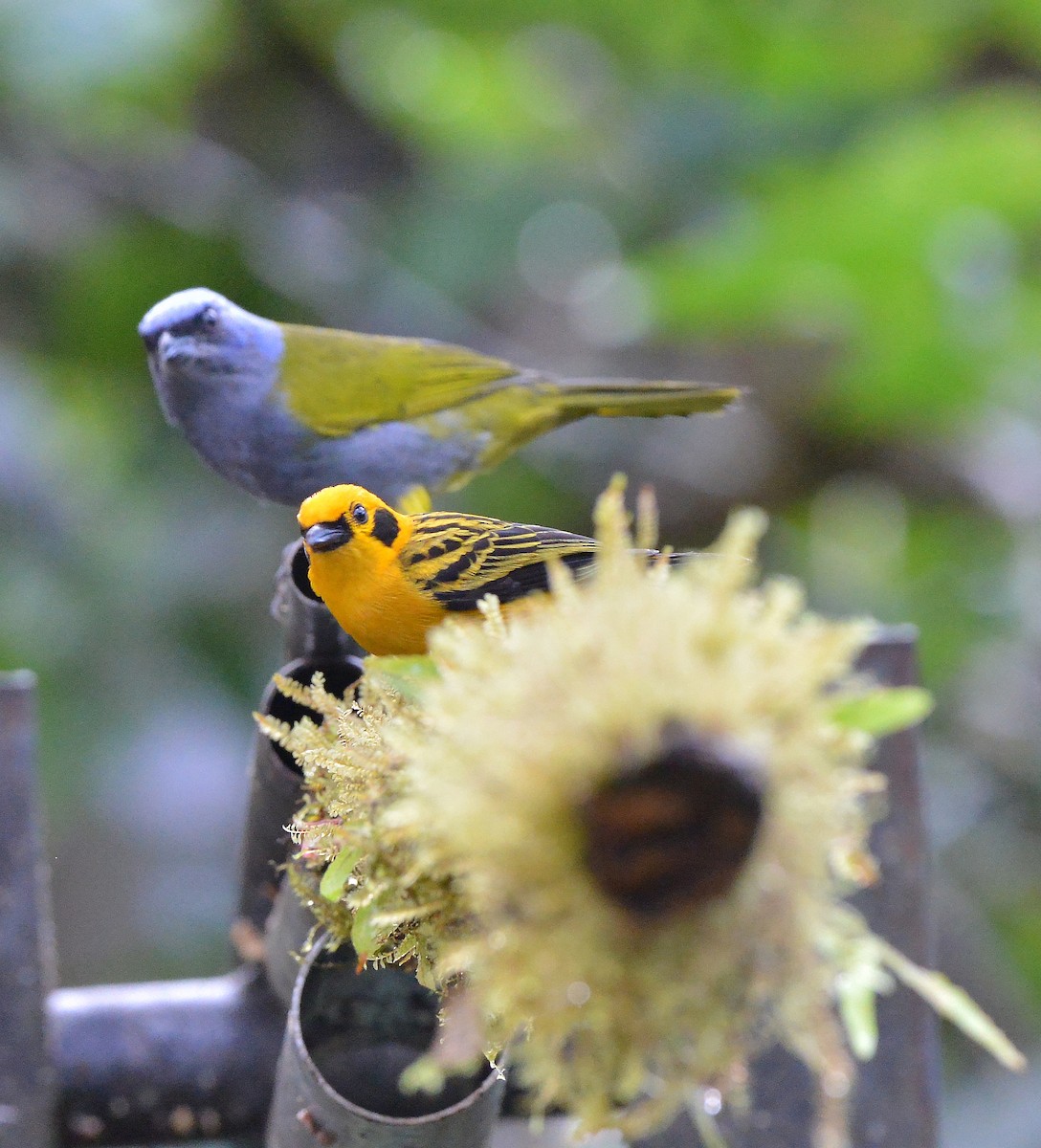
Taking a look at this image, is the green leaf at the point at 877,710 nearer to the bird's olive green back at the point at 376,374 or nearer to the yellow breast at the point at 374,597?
the yellow breast at the point at 374,597

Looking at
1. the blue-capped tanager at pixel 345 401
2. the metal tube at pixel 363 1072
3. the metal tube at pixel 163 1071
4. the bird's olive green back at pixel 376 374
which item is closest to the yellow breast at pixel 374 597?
the metal tube at pixel 363 1072

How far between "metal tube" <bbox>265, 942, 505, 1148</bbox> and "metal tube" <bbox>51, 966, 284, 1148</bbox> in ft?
2.98

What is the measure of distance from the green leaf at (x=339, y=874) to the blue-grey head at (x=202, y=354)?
1207 millimetres

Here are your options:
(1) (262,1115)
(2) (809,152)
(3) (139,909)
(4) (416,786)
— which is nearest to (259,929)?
(1) (262,1115)

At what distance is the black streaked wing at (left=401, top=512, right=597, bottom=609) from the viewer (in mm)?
1863

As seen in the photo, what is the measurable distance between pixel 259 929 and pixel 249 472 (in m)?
0.97

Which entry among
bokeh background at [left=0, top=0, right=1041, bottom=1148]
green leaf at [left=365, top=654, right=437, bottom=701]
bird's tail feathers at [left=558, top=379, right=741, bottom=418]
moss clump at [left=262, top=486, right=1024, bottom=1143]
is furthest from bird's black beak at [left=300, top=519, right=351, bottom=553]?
bokeh background at [left=0, top=0, right=1041, bottom=1148]

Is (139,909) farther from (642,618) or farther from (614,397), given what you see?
(642,618)

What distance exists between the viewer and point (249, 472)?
261cm

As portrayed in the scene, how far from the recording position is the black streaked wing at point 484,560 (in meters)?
1.86

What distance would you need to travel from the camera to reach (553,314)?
8.87 metres

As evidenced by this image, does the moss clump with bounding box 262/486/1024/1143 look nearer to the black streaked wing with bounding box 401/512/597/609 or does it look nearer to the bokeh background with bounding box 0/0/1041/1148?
the black streaked wing with bounding box 401/512/597/609

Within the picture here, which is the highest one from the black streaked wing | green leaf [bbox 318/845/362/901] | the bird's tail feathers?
the bird's tail feathers

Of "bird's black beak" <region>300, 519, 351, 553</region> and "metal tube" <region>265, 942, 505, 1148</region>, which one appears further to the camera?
"bird's black beak" <region>300, 519, 351, 553</region>
